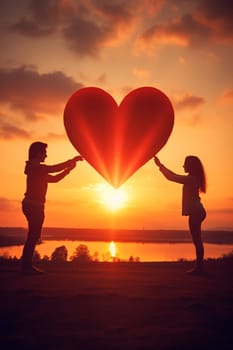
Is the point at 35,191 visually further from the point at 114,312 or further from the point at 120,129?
the point at 114,312

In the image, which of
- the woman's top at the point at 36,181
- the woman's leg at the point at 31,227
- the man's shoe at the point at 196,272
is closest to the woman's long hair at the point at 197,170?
the man's shoe at the point at 196,272

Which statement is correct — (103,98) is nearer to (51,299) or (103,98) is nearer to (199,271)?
(199,271)

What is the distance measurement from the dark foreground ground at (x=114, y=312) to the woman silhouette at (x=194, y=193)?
1226mm

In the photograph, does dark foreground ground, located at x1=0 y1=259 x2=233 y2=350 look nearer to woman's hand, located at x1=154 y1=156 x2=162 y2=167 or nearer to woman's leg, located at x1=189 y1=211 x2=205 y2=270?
woman's leg, located at x1=189 y1=211 x2=205 y2=270

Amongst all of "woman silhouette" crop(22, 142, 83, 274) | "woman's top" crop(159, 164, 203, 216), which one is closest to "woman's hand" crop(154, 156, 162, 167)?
"woman's top" crop(159, 164, 203, 216)

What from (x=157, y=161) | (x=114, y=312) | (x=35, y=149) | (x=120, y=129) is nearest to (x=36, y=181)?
(x=35, y=149)

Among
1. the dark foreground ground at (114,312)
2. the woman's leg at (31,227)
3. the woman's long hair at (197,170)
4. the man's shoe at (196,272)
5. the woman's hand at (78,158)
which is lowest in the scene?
the dark foreground ground at (114,312)

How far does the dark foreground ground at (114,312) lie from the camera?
332 centimetres

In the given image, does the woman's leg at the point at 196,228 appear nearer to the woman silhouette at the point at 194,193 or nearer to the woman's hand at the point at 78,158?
the woman silhouette at the point at 194,193

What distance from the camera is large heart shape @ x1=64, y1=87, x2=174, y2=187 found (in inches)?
331

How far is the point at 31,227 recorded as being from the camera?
718cm

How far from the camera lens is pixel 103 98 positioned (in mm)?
8492

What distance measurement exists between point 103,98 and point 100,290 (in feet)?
14.8

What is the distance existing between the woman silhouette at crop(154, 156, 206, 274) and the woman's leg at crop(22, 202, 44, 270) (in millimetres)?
2601
